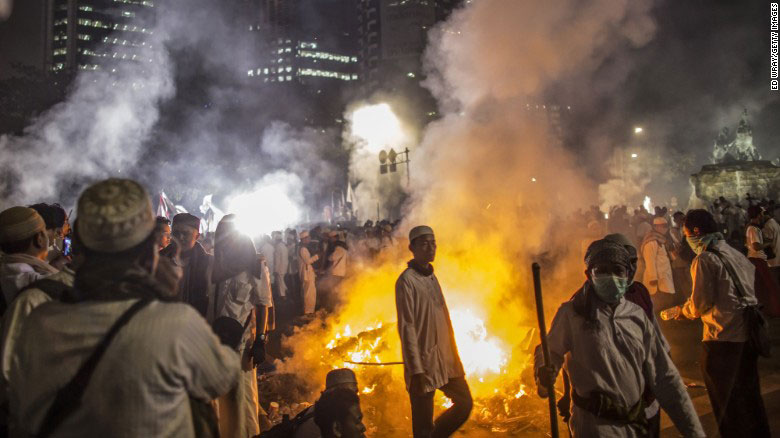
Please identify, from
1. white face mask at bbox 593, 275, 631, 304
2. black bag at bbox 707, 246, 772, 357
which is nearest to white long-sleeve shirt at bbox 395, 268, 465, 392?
white face mask at bbox 593, 275, 631, 304

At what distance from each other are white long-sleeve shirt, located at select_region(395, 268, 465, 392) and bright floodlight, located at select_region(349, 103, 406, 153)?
29056 millimetres

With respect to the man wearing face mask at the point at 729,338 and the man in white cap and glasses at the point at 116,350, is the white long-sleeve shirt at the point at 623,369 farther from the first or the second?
the man in white cap and glasses at the point at 116,350

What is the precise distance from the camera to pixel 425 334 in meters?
4.17

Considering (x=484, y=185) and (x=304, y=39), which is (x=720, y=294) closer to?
(x=484, y=185)

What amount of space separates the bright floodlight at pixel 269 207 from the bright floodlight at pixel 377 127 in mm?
9900

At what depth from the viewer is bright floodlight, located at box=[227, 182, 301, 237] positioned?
3722 cm

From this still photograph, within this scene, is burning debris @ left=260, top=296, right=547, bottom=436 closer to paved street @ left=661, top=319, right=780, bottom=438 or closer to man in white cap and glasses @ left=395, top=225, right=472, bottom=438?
man in white cap and glasses @ left=395, top=225, right=472, bottom=438

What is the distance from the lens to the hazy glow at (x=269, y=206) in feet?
122

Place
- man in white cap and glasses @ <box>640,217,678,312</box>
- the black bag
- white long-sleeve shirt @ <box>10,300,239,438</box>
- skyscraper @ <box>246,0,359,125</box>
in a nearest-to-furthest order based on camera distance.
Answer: white long-sleeve shirt @ <box>10,300,239,438</box>, the black bag, man in white cap and glasses @ <box>640,217,678,312</box>, skyscraper @ <box>246,0,359,125</box>

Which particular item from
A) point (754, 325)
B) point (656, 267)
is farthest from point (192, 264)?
point (656, 267)

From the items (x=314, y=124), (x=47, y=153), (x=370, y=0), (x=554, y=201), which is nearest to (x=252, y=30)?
(x=370, y=0)

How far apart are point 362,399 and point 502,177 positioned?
25.0 feet

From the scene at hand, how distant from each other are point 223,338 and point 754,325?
13.2 ft

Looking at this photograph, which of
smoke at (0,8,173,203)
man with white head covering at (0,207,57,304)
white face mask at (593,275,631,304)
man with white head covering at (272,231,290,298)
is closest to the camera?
white face mask at (593,275,631,304)
